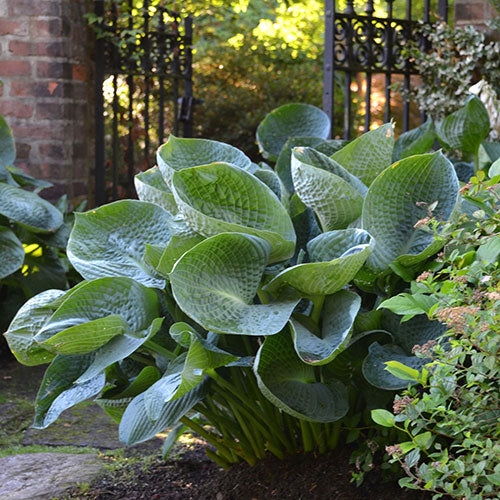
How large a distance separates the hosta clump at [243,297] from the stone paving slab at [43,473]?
40 cm

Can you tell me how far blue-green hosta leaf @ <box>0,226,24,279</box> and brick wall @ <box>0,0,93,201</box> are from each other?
1022mm

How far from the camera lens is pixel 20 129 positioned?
4.46 metres

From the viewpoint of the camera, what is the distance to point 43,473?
2.12 meters

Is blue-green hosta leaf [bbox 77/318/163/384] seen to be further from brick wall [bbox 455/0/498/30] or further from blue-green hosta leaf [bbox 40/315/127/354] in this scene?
brick wall [bbox 455/0/498/30]

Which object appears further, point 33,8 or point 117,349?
point 33,8

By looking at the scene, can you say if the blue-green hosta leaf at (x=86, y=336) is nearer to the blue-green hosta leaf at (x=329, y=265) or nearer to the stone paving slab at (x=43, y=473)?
the blue-green hosta leaf at (x=329, y=265)

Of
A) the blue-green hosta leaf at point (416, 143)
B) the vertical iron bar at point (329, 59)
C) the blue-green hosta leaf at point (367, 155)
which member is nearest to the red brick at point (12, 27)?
the vertical iron bar at point (329, 59)

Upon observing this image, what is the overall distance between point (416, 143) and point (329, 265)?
0.84 m

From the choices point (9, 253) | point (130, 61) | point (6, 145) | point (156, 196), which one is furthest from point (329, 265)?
point (130, 61)

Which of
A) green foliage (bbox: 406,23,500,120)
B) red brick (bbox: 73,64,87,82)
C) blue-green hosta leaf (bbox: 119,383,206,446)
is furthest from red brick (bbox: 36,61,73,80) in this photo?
blue-green hosta leaf (bbox: 119,383,206,446)

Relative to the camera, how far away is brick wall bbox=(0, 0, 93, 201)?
4.39 metres

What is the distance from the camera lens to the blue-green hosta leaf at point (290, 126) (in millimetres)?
→ 2141

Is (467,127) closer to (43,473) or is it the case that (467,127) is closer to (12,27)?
(43,473)

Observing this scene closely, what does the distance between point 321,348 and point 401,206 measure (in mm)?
359
